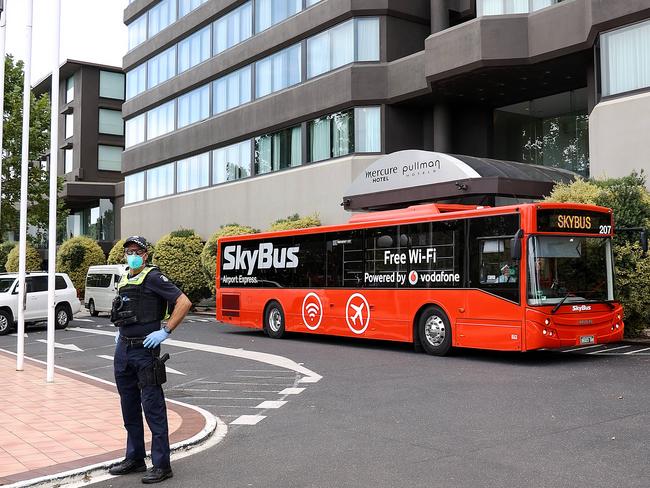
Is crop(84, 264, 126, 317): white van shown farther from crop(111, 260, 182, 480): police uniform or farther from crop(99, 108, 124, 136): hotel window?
crop(99, 108, 124, 136): hotel window

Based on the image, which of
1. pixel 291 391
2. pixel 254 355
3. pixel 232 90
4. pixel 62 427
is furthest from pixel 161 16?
pixel 62 427

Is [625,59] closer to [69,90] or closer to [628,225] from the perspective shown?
[628,225]

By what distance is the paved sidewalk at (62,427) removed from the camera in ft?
20.1

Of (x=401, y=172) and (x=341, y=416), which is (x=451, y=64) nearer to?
(x=401, y=172)

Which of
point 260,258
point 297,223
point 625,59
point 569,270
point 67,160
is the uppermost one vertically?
point 67,160

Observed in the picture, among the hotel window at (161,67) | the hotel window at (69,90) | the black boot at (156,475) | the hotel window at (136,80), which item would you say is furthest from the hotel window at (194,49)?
the black boot at (156,475)

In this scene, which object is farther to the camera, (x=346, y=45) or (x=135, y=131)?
(x=135, y=131)

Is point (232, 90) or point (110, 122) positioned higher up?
point (110, 122)

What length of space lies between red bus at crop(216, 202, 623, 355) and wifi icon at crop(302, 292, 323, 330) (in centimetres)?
2

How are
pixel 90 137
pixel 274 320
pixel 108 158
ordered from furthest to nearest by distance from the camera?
pixel 108 158 < pixel 90 137 < pixel 274 320

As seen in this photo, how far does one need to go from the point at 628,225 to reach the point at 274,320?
904 cm

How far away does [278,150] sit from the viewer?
31.2 m

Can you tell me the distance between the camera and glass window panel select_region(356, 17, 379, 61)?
2702cm

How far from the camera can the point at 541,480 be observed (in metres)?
→ 5.53
